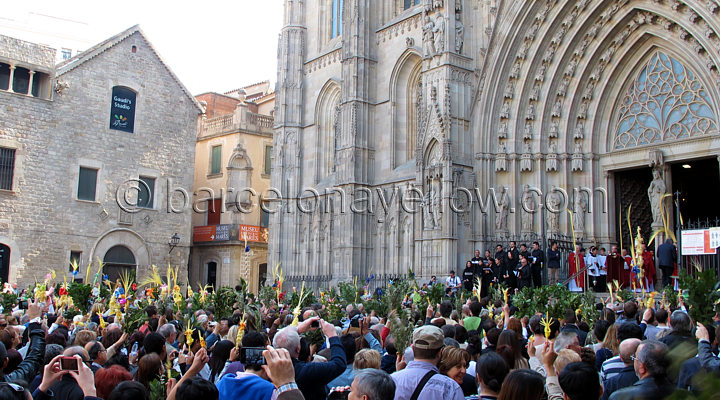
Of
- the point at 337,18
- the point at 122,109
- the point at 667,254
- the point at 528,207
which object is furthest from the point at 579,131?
the point at 122,109

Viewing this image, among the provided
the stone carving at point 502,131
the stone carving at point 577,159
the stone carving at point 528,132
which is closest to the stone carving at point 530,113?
the stone carving at point 528,132

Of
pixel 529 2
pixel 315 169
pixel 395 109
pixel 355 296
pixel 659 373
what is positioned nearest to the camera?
pixel 659 373

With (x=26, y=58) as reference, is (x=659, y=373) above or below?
below

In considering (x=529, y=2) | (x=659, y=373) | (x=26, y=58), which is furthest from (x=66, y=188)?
(x=659, y=373)

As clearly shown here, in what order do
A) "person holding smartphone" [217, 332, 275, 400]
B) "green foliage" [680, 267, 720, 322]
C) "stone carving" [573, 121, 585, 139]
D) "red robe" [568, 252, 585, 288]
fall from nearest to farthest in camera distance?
"person holding smartphone" [217, 332, 275, 400], "green foliage" [680, 267, 720, 322], "red robe" [568, 252, 585, 288], "stone carving" [573, 121, 585, 139]

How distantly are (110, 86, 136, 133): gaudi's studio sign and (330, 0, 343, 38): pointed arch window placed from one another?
33.9 feet

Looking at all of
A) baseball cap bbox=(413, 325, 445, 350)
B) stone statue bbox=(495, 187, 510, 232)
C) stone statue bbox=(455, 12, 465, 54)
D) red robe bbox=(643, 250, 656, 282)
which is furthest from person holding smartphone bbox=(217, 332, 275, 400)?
stone statue bbox=(455, 12, 465, 54)

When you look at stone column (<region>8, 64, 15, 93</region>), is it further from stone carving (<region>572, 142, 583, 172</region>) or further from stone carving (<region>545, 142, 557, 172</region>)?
stone carving (<region>572, 142, 583, 172</region>)

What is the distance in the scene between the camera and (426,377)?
4.27 m

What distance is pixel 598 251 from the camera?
1853 cm

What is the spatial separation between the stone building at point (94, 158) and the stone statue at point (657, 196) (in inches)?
859

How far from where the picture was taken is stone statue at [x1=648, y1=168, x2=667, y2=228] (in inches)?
741

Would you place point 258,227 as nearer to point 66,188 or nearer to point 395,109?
point 66,188

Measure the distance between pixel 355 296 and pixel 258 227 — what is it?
2165 cm
